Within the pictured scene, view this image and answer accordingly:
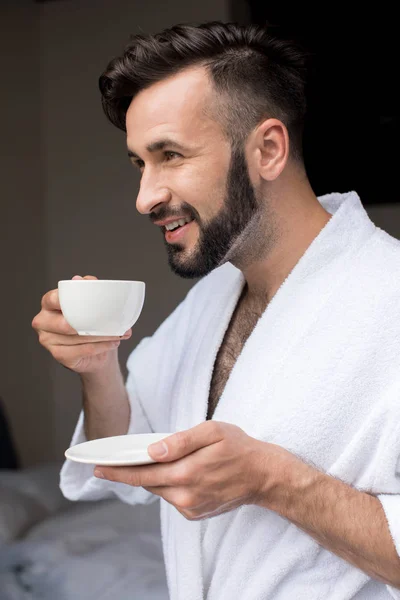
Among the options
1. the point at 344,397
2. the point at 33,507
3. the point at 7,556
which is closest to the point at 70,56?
the point at 33,507

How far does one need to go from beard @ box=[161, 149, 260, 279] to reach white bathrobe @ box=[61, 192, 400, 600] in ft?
0.40

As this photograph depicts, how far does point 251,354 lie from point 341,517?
35 cm

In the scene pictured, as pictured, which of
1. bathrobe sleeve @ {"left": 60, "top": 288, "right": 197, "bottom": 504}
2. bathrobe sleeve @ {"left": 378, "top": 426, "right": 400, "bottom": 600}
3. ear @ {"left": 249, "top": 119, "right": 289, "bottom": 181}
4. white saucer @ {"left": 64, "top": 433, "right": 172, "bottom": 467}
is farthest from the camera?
bathrobe sleeve @ {"left": 60, "top": 288, "right": 197, "bottom": 504}

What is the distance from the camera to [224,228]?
1295mm

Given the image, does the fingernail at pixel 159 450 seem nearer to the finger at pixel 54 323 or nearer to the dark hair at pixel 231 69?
the finger at pixel 54 323

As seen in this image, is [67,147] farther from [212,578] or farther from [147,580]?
[212,578]

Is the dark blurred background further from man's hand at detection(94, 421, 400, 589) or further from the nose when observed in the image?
man's hand at detection(94, 421, 400, 589)

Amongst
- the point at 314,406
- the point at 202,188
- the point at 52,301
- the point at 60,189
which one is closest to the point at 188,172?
the point at 202,188

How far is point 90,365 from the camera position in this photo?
1339 millimetres

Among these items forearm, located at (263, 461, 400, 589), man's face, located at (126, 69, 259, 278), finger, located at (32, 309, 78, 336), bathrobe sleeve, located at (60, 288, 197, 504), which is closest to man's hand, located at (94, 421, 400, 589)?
forearm, located at (263, 461, 400, 589)

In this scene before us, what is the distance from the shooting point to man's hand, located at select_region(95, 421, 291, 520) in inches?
34.8

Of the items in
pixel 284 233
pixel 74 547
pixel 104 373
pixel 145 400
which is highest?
pixel 284 233

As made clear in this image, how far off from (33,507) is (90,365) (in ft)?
4.09

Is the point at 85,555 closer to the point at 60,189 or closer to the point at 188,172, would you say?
the point at 188,172
